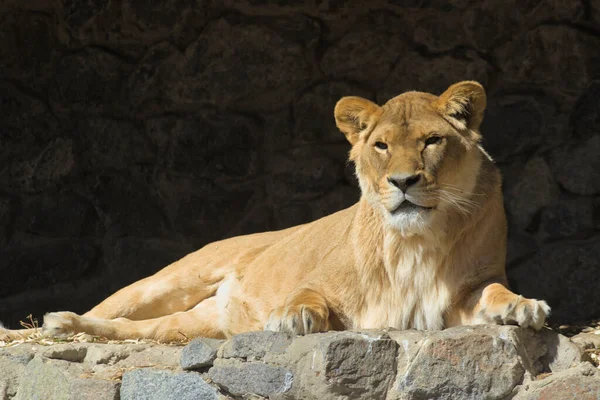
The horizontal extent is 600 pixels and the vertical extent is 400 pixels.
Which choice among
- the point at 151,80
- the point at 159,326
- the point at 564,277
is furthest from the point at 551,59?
the point at 159,326

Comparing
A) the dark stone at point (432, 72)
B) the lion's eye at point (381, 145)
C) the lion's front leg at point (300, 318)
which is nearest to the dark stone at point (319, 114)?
the dark stone at point (432, 72)

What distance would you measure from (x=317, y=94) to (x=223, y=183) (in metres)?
0.78

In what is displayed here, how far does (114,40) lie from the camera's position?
21.1 ft

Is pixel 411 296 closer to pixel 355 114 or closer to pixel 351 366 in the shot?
pixel 351 366

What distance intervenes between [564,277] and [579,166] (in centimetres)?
59

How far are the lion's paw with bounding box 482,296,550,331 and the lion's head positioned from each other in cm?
47

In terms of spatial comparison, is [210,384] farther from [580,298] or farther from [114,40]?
[114,40]

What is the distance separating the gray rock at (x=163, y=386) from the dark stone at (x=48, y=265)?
2.42 metres

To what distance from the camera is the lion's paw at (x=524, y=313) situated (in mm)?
3674

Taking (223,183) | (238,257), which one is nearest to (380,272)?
(238,257)

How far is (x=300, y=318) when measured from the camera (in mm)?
3957

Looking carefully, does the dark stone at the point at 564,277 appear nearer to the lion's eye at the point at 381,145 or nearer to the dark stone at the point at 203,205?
the dark stone at the point at 203,205

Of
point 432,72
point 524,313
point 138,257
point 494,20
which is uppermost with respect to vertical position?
point 494,20

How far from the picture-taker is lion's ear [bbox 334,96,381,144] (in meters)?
4.30
